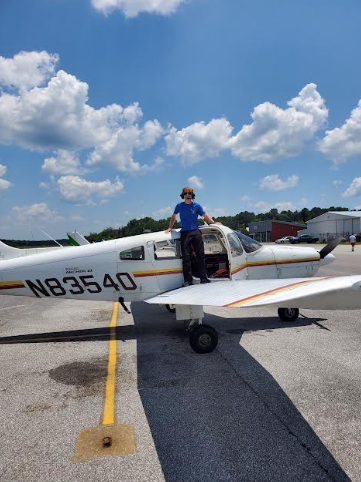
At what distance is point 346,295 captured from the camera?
3.35 metres

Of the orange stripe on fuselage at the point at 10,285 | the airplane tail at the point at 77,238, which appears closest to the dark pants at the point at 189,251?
the orange stripe on fuselage at the point at 10,285

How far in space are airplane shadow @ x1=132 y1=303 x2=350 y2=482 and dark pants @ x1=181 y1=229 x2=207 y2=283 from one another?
152 cm

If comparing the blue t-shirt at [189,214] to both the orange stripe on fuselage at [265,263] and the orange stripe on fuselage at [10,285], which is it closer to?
the orange stripe on fuselage at [265,263]

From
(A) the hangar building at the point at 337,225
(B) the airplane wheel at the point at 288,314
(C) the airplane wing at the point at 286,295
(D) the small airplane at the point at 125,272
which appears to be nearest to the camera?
(C) the airplane wing at the point at 286,295

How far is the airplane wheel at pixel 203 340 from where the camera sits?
18.6 ft

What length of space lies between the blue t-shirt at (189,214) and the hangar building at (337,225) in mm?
72463

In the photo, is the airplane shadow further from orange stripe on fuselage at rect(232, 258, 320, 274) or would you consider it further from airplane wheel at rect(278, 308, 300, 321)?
airplane wheel at rect(278, 308, 300, 321)

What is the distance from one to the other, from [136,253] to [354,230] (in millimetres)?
75810

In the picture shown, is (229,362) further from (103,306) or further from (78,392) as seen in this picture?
(103,306)

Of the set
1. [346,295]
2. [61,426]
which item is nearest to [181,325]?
[61,426]

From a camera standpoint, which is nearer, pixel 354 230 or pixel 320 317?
pixel 320 317

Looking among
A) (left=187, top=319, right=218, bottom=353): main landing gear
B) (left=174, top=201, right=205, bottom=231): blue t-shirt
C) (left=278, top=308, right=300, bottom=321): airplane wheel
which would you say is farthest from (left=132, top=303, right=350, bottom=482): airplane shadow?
(left=174, top=201, right=205, bottom=231): blue t-shirt

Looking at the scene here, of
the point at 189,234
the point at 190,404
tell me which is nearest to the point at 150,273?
the point at 189,234

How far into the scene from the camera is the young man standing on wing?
21.6ft
